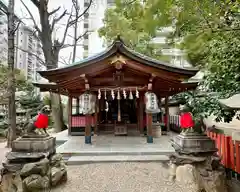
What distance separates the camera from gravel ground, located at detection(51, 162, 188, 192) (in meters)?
4.09

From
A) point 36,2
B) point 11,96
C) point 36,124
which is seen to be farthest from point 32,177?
point 36,2

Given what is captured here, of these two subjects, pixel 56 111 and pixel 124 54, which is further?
pixel 56 111

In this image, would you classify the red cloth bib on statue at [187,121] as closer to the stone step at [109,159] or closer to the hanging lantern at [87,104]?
the stone step at [109,159]

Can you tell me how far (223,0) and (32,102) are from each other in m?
17.5

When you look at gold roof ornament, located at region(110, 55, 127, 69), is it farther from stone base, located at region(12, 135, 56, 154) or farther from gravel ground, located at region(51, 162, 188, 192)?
stone base, located at region(12, 135, 56, 154)

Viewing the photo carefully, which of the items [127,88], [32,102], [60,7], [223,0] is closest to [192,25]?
[223,0]

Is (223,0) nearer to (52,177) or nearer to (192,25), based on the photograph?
(192,25)

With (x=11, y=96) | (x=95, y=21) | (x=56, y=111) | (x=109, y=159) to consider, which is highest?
(x=95, y=21)

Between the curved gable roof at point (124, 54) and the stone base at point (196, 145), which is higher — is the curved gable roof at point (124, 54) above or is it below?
above

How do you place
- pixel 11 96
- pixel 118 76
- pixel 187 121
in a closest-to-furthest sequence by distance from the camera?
pixel 187 121
pixel 118 76
pixel 11 96

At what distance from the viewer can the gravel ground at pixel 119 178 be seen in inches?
161

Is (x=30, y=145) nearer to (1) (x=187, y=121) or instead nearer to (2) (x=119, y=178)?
(2) (x=119, y=178)

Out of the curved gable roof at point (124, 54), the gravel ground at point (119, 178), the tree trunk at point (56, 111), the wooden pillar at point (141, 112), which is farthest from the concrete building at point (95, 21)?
the gravel ground at point (119, 178)

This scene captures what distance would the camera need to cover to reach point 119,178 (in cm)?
452
